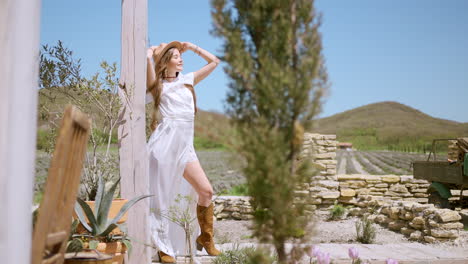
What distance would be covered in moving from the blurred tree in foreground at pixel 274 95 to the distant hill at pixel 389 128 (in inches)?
6.4

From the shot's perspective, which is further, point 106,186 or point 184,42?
point 184,42

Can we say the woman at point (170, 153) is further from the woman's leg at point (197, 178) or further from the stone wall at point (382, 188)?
the stone wall at point (382, 188)

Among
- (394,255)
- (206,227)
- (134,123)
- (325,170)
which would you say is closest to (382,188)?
(325,170)

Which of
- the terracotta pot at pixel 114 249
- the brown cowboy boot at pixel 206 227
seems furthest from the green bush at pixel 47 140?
the brown cowboy boot at pixel 206 227

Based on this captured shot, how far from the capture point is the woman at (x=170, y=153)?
367cm

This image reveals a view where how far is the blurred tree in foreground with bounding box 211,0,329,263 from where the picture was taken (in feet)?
5.60

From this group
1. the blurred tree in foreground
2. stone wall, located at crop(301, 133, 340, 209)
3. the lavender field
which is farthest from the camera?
the lavender field

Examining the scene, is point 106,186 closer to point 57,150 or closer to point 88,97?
point 88,97

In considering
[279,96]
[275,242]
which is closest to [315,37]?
[279,96]

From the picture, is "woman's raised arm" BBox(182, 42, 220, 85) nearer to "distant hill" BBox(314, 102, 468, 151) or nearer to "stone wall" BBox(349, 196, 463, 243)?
"distant hill" BBox(314, 102, 468, 151)

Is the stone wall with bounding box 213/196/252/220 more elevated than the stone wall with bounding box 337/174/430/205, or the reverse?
the stone wall with bounding box 337/174/430/205

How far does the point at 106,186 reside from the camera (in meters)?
2.91

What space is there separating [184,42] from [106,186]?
1546 mm

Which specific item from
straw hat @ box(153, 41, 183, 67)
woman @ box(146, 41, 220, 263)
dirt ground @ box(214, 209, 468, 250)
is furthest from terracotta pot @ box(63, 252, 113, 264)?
dirt ground @ box(214, 209, 468, 250)
